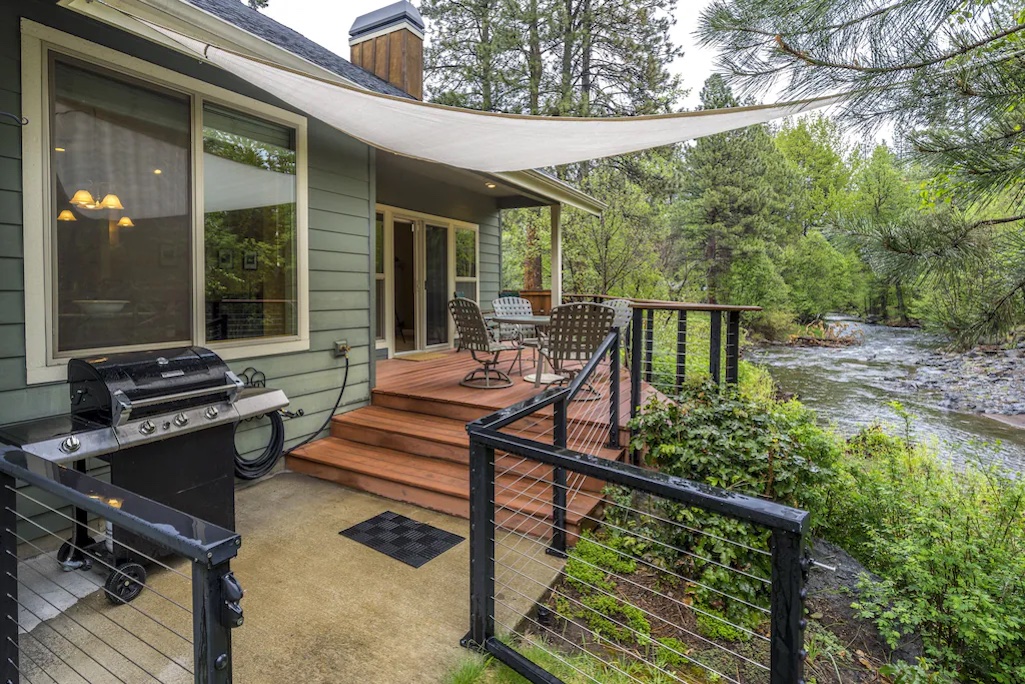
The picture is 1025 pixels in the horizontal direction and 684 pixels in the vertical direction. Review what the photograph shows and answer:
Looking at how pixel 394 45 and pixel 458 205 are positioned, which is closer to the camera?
pixel 394 45

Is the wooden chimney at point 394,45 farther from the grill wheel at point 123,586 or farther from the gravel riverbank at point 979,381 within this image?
the gravel riverbank at point 979,381

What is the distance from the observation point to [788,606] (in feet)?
3.93

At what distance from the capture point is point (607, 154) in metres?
4.37

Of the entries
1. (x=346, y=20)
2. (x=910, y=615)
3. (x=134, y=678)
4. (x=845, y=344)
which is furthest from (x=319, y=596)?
(x=346, y=20)

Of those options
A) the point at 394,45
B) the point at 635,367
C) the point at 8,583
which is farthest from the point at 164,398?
the point at 394,45

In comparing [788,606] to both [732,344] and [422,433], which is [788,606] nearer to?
[422,433]

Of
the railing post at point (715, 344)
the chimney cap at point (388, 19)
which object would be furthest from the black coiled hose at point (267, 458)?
the chimney cap at point (388, 19)

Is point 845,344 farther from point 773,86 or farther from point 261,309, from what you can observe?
point 261,309

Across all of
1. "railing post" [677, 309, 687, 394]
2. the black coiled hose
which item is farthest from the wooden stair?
"railing post" [677, 309, 687, 394]

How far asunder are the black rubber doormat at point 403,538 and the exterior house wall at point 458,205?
178 inches

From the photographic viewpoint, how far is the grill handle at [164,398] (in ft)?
7.77

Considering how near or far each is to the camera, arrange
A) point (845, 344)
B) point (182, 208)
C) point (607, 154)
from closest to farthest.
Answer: point (182, 208), point (607, 154), point (845, 344)

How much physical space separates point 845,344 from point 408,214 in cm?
1602

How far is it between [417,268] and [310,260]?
323cm
